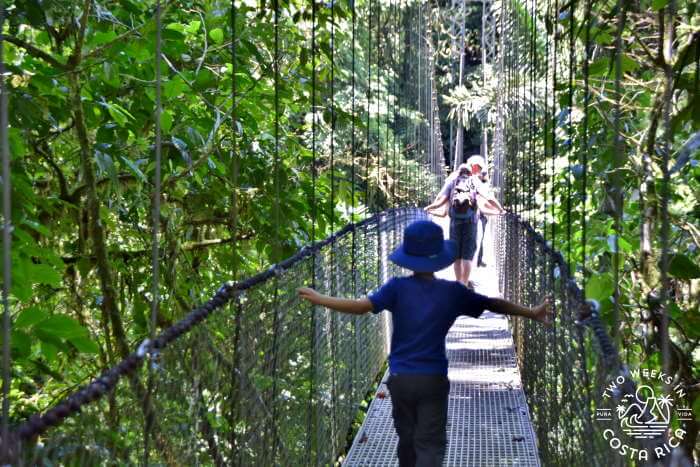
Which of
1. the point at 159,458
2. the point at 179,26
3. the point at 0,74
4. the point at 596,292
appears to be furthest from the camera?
the point at 179,26

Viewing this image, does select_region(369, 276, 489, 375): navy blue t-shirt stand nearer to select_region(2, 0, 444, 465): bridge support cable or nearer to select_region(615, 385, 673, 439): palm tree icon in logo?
select_region(2, 0, 444, 465): bridge support cable

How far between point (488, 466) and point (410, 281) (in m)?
0.97

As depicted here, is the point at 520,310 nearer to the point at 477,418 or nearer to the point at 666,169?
the point at 666,169

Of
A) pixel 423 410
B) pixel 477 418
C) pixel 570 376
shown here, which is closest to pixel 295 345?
pixel 423 410

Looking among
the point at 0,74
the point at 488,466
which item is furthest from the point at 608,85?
the point at 0,74

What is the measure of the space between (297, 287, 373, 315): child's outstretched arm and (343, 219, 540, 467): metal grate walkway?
2.83 feet

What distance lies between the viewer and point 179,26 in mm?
2898

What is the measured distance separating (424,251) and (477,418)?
150 cm

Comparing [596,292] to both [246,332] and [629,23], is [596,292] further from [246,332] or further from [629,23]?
[629,23]

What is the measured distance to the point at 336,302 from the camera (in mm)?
2287

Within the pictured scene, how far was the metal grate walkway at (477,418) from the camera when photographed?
319 cm

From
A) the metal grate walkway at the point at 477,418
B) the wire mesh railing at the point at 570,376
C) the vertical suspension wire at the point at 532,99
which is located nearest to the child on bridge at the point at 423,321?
the wire mesh railing at the point at 570,376

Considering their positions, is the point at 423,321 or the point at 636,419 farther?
the point at 423,321

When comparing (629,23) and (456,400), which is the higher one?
(629,23)
